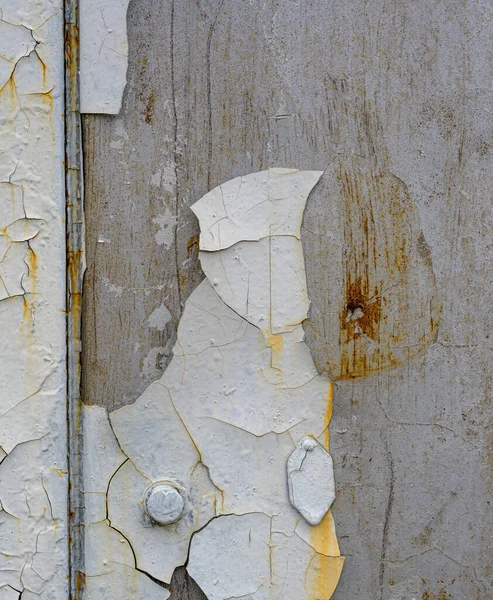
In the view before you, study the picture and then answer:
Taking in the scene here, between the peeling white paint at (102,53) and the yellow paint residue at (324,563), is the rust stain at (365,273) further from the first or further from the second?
the peeling white paint at (102,53)

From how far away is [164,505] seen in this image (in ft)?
3.95

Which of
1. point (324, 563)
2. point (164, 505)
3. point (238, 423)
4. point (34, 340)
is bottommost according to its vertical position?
point (324, 563)

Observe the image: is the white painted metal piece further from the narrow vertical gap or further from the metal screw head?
the narrow vertical gap

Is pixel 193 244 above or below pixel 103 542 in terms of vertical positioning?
above

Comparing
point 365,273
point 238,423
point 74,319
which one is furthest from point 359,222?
point 74,319

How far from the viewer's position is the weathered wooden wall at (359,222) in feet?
4.03

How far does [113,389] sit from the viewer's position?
124 centimetres

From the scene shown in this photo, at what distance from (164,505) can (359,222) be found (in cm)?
67

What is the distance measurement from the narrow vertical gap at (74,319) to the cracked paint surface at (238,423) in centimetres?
7

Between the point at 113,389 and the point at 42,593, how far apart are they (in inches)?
16.3

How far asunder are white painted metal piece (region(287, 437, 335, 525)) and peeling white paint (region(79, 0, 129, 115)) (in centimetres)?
77

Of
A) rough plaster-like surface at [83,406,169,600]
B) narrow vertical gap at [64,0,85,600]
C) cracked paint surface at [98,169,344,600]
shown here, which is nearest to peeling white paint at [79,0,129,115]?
narrow vertical gap at [64,0,85,600]

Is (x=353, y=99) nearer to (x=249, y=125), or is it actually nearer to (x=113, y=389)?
(x=249, y=125)

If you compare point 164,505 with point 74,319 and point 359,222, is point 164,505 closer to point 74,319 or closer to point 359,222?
point 74,319
